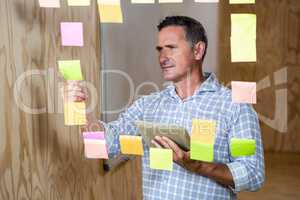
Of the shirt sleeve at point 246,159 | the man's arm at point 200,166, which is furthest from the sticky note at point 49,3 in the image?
the shirt sleeve at point 246,159

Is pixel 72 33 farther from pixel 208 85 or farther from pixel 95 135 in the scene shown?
pixel 208 85

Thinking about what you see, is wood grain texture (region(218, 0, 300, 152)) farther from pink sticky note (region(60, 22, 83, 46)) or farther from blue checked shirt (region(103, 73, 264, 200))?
pink sticky note (region(60, 22, 83, 46))

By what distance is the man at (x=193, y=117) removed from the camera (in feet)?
3.66

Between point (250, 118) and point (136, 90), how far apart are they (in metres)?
0.43

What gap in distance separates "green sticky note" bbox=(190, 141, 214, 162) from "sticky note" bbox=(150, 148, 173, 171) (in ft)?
0.19

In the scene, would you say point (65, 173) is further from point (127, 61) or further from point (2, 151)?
point (127, 61)

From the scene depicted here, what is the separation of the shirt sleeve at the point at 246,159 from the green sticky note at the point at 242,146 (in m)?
0.01

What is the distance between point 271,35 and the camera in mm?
3068

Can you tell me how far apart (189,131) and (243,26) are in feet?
1.04

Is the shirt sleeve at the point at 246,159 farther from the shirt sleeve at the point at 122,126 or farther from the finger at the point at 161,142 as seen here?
the shirt sleeve at the point at 122,126

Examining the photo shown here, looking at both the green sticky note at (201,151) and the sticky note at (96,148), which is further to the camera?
the sticky note at (96,148)

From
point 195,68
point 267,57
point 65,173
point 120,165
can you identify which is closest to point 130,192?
point 120,165

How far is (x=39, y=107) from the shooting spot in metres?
1.39

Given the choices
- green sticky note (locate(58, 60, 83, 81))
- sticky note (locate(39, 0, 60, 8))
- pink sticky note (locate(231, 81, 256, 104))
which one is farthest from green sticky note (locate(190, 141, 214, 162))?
sticky note (locate(39, 0, 60, 8))
